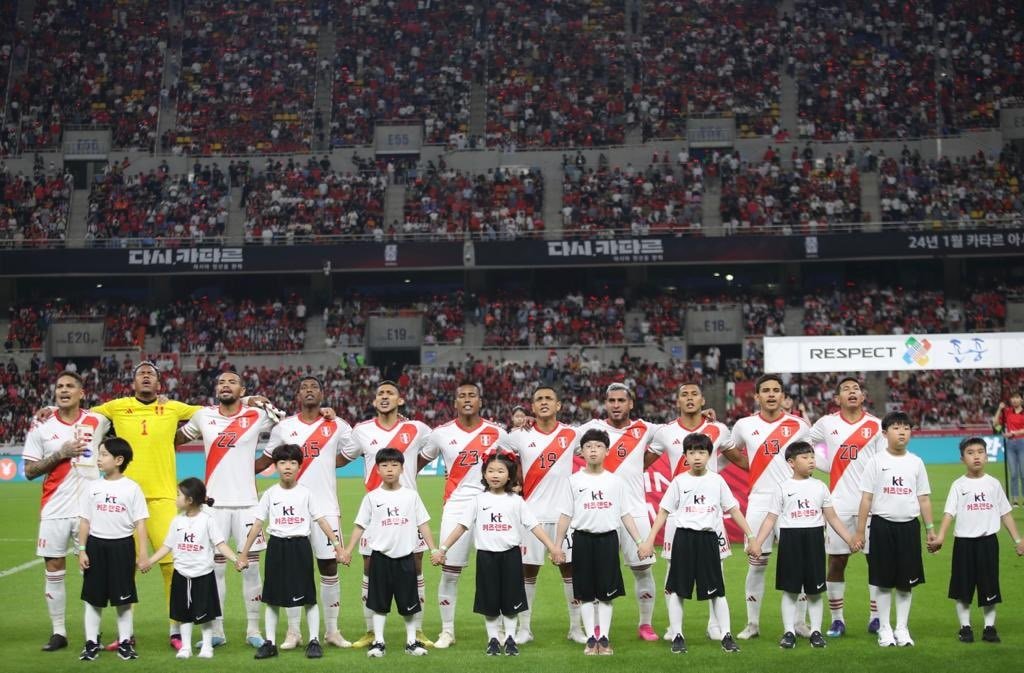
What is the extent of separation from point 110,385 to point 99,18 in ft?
66.4

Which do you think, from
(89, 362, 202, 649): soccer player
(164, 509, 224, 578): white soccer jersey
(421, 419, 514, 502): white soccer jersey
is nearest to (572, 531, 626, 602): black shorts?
(421, 419, 514, 502): white soccer jersey

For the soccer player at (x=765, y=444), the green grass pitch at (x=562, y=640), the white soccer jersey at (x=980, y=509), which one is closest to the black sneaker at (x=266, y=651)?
the green grass pitch at (x=562, y=640)

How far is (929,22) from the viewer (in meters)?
48.0

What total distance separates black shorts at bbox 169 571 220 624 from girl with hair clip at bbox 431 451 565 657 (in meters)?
2.11

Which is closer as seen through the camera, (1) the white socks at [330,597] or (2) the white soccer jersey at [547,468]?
(1) the white socks at [330,597]

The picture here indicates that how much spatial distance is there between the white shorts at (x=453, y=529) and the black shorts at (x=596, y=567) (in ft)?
3.49

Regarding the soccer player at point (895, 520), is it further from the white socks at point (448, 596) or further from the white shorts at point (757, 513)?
the white socks at point (448, 596)

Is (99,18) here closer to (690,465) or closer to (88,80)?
(88,80)

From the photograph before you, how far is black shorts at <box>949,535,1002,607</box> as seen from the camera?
9.91 metres

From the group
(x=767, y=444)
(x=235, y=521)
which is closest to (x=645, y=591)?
(x=767, y=444)

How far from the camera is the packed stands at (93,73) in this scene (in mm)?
47344

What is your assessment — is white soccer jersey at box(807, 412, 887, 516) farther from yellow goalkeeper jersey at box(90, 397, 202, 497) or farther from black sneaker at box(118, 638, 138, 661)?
black sneaker at box(118, 638, 138, 661)

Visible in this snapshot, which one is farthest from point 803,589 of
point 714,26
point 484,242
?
point 714,26

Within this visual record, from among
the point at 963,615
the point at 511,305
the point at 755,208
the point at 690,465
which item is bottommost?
the point at 963,615
